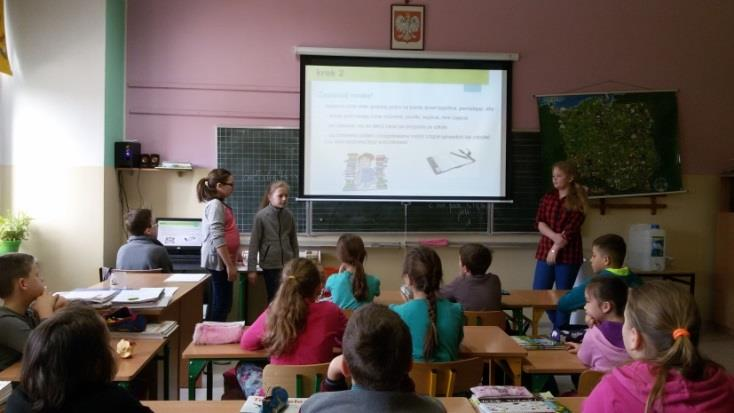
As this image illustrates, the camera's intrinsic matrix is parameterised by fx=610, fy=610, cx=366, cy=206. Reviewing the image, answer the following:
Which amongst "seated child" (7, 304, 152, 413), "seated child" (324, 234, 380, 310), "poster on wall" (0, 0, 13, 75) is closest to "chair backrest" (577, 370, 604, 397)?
"seated child" (324, 234, 380, 310)

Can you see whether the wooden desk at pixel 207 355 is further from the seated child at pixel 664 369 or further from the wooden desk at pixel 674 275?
the wooden desk at pixel 674 275

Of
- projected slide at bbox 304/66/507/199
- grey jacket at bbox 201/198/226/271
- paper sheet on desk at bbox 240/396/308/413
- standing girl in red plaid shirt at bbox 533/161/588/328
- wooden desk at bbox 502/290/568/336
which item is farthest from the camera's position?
projected slide at bbox 304/66/507/199

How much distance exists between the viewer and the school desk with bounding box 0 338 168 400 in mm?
2240

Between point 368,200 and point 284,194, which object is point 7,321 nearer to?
point 284,194

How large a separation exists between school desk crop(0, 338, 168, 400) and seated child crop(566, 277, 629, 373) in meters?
1.79

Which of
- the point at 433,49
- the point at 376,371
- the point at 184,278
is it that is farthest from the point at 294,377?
the point at 433,49

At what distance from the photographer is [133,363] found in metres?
2.39

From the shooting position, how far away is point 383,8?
220 inches

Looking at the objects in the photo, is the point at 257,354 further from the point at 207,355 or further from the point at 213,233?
the point at 213,233

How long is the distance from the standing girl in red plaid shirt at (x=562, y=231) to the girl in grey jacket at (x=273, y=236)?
2.02 m

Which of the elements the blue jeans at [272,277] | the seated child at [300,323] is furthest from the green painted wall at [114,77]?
the seated child at [300,323]

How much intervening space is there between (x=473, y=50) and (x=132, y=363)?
4.32 metres

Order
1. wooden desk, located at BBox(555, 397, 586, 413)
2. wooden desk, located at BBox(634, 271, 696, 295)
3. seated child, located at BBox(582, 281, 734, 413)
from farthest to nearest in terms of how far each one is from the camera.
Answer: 1. wooden desk, located at BBox(634, 271, 696, 295)
2. wooden desk, located at BBox(555, 397, 586, 413)
3. seated child, located at BBox(582, 281, 734, 413)

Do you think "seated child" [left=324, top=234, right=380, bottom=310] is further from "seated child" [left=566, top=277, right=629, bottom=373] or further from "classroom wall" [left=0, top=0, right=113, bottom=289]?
"classroom wall" [left=0, top=0, right=113, bottom=289]
